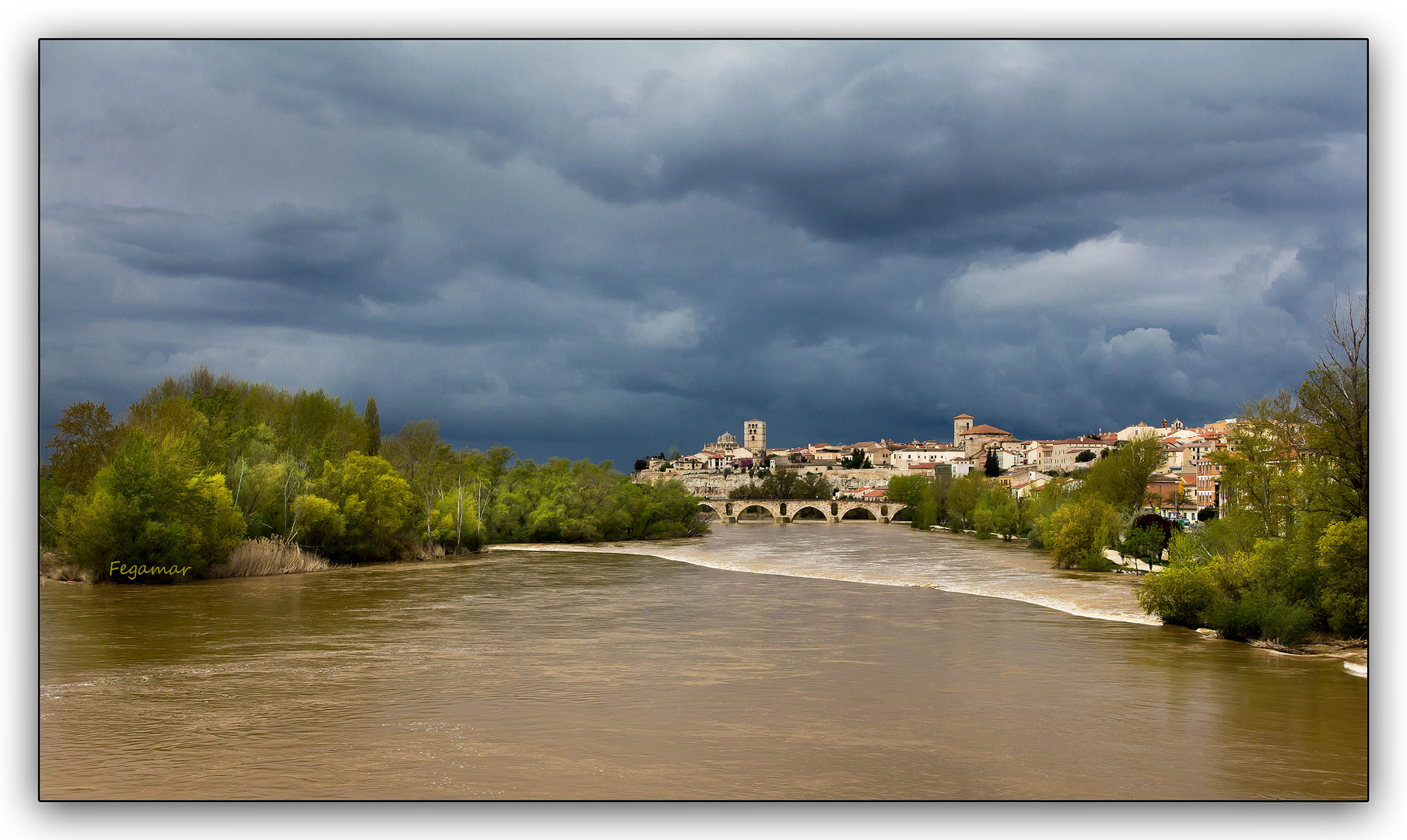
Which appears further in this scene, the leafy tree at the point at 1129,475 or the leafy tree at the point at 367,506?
the leafy tree at the point at 1129,475

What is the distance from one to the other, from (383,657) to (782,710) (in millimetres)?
5595

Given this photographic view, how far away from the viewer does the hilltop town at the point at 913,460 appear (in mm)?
97562

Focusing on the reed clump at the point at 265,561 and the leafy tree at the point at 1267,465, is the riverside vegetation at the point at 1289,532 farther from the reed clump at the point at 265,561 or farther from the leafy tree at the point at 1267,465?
the reed clump at the point at 265,561

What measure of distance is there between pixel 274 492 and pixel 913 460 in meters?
134

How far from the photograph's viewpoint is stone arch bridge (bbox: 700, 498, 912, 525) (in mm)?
93375

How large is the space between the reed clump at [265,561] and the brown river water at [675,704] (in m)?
5.65

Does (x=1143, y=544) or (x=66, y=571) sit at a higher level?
(x=66, y=571)

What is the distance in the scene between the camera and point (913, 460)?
5984 inches

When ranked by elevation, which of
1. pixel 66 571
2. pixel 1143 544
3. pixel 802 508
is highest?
pixel 66 571

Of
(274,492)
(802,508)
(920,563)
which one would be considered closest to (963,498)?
(920,563)

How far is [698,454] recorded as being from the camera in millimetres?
177625

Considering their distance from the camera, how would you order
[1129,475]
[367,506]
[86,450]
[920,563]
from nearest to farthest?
[86,450] < [367,506] < [920,563] < [1129,475]

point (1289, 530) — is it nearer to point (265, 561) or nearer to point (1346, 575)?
point (1346, 575)

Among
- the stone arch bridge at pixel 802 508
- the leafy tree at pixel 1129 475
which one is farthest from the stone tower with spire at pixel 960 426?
the leafy tree at pixel 1129 475
